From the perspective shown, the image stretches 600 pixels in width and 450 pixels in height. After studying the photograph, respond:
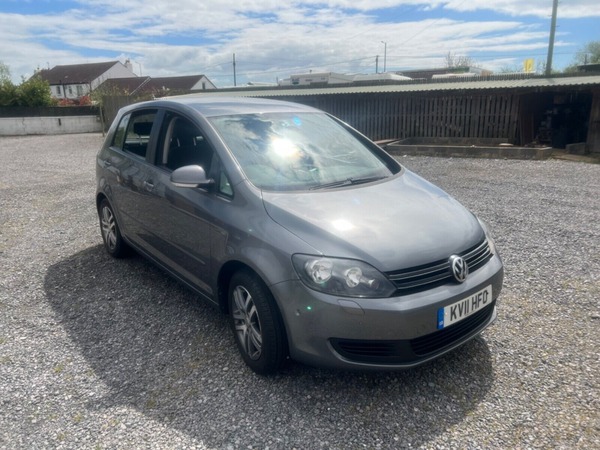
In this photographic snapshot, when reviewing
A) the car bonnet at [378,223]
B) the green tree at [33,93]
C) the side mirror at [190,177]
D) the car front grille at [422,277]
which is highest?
the green tree at [33,93]

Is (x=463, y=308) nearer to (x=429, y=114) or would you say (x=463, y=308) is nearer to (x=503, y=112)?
(x=503, y=112)

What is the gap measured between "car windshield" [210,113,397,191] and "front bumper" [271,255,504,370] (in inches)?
35.8

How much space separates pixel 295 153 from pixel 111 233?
2682mm

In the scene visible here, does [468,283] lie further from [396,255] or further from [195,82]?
[195,82]

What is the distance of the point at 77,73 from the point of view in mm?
64188

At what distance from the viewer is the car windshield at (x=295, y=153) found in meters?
3.21

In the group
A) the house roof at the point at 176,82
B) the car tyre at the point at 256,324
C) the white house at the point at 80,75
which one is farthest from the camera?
the white house at the point at 80,75

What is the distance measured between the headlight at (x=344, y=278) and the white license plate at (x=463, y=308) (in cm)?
36

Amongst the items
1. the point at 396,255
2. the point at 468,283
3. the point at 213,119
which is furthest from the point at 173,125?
the point at 468,283

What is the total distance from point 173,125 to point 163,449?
255 cm

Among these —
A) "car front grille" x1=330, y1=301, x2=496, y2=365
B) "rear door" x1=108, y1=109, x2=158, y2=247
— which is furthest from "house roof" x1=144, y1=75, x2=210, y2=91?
"car front grille" x1=330, y1=301, x2=496, y2=365

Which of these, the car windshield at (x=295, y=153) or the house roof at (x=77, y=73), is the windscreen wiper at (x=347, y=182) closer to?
the car windshield at (x=295, y=153)

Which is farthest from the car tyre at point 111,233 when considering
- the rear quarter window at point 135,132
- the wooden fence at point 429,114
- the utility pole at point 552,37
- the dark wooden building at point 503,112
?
the utility pole at point 552,37

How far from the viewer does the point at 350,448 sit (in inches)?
92.7
